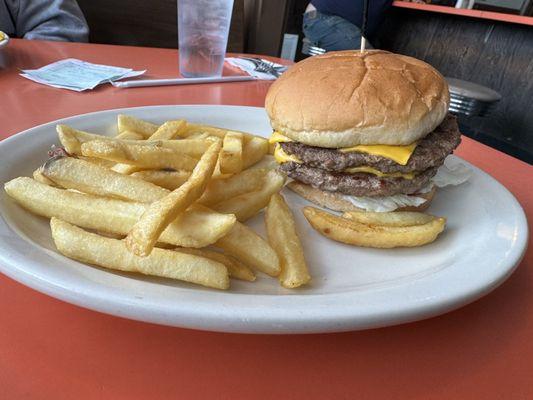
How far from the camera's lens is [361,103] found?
1401 millimetres

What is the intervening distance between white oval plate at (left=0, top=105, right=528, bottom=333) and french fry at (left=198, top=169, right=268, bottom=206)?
16 centimetres

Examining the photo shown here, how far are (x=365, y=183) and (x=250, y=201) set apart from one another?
0.50 m

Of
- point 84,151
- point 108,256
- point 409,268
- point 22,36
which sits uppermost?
point 84,151

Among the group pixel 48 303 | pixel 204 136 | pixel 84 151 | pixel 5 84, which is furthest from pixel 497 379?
pixel 5 84

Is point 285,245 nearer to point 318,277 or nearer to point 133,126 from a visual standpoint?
point 318,277

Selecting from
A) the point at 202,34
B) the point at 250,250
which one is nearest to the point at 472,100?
the point at 202,34

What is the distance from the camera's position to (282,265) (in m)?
1.03

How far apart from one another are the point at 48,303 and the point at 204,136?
2.86 ft

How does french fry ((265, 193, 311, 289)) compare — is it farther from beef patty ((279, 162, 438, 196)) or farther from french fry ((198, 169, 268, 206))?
beef patty ((279, 162, 438, 196))

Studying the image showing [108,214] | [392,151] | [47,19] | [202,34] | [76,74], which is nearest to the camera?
[108,214]

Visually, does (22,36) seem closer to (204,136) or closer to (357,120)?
(204,136)

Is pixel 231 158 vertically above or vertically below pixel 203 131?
above

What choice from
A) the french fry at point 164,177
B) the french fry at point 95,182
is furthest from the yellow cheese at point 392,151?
the french fry at point 95,182

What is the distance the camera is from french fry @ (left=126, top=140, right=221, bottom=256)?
2.72ft
